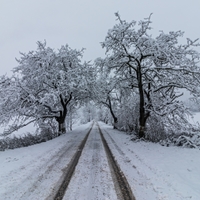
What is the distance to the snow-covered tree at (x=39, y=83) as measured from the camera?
1477 cm

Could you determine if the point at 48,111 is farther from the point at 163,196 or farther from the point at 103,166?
the point at 163,196

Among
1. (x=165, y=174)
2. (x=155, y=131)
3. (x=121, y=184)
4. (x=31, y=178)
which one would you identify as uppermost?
(x=155, y=131)

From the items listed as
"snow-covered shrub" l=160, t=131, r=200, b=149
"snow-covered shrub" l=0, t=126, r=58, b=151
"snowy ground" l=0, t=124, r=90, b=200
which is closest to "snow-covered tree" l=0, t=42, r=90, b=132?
"snow-covered shrub" l=0, t=126, r=58, b=151

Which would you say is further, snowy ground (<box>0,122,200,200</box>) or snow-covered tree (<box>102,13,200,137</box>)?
snow-covered tree (<box>102,13,200,137</box>)

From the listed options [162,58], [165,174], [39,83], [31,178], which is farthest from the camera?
[39,83]

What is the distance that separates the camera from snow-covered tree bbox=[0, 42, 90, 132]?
14773 mm

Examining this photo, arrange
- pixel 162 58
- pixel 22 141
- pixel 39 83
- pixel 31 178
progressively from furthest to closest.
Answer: pixel 39 83 < pixel 22 141 < pixel 162 58 < pixel 31 178

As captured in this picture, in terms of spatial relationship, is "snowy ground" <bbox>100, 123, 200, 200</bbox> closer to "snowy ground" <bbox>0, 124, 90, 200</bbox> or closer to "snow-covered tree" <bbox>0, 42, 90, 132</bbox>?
→ "snowy ground" <bbox>0, 124, 90, 200</bbox>

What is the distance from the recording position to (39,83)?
16.6 metres

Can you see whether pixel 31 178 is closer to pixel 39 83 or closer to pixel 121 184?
pixel 121 184

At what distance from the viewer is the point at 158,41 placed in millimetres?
11852

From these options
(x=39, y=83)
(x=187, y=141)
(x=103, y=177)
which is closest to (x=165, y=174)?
(x=103, y=177)

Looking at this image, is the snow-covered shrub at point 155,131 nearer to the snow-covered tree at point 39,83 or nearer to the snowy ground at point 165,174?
the snowy ground at point 165,174

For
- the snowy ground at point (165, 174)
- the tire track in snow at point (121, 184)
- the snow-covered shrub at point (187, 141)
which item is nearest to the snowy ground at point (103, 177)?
the snowy ground at point (165, 174)
